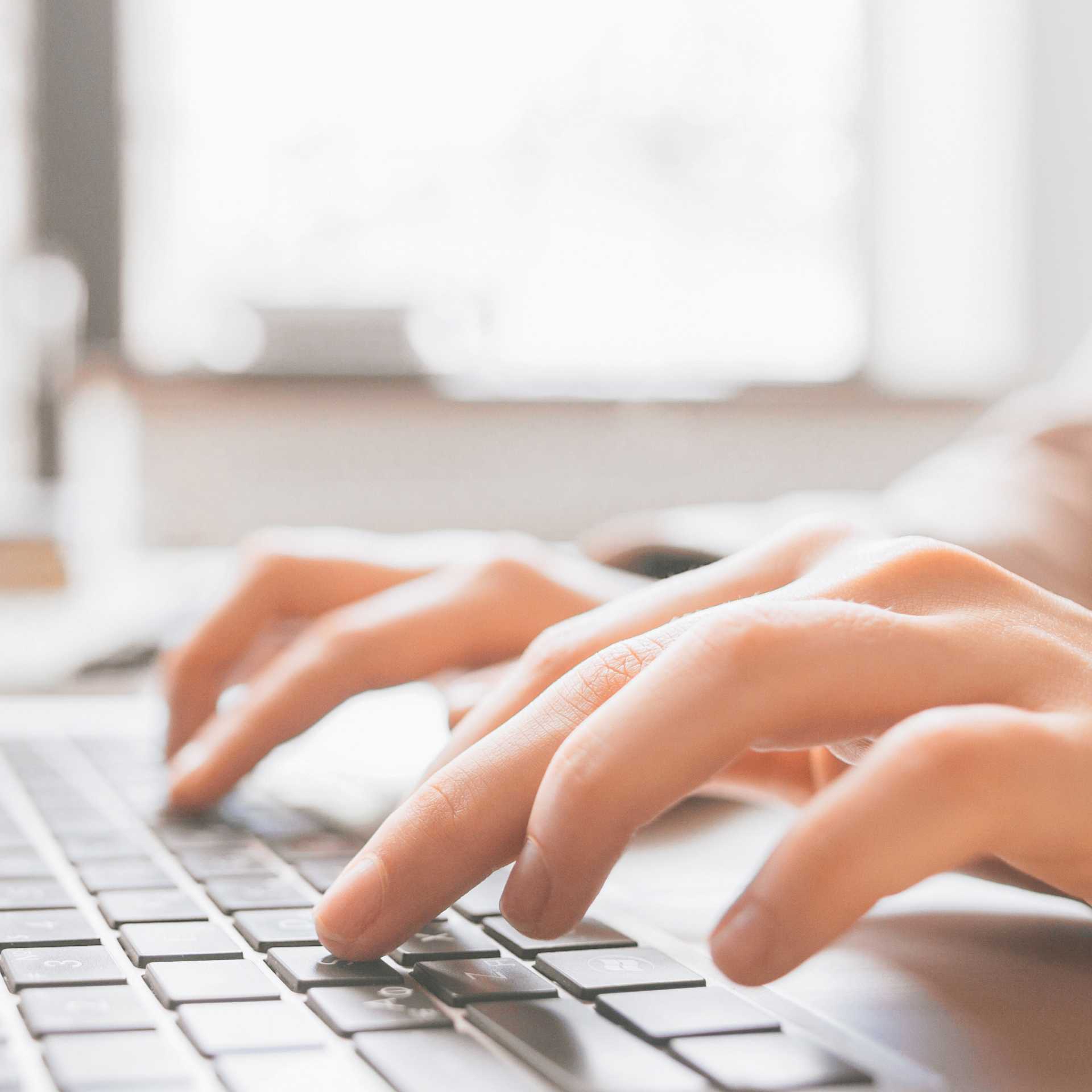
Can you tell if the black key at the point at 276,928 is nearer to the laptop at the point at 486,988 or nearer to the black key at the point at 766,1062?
the laptop at the point at 486,988

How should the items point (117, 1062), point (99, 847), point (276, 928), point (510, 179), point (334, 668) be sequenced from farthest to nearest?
point (510, 179) → point (334, 668) → point (99, 847) → point (276, 928) → point (117, 1062)

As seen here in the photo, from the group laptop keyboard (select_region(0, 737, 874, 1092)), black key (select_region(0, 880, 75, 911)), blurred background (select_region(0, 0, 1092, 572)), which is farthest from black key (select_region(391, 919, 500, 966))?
blurred background (select_region(0, 0, 1092, 572))

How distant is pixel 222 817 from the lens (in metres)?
0.53

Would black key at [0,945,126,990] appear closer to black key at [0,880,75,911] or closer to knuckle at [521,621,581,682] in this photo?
black key at [0,880,75,911]

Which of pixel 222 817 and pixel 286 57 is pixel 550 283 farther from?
pixel 222 817

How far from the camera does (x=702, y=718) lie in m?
0.31

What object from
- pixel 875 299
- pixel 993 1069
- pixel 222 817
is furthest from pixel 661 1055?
pixel 875 299

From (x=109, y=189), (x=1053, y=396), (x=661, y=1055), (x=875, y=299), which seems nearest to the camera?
(x=661, y=1055)

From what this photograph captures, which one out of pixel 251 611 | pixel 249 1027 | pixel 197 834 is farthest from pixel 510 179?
pixel 249 1027

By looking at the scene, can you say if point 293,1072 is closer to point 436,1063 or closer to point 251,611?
point 436,1063

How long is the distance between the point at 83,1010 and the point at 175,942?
2.2 inches

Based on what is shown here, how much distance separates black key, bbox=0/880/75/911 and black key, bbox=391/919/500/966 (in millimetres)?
101

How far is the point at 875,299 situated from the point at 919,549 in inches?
72.8

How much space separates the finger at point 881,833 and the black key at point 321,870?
0.57 ft
